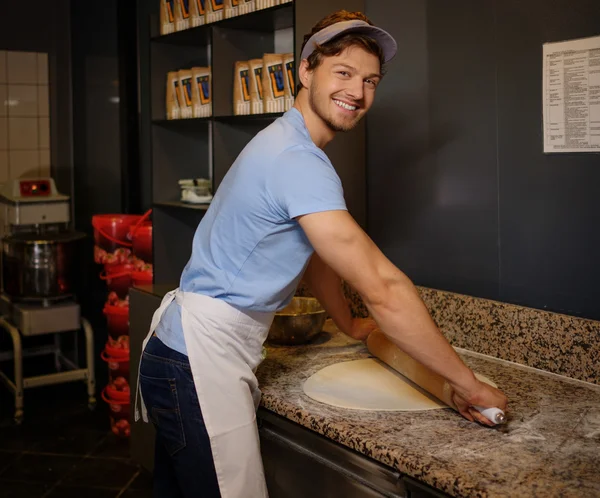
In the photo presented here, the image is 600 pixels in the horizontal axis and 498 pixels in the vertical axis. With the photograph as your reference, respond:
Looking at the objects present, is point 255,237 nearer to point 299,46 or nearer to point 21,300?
point 299,46

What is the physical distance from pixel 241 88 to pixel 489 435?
167cm

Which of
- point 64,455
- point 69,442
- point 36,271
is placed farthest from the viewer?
point 36,271

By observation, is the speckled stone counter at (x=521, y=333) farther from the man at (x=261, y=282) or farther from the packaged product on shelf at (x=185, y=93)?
the packaged product on shelf at (x=185, y=93)

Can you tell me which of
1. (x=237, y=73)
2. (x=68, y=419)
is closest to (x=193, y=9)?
(x=237, y=73)

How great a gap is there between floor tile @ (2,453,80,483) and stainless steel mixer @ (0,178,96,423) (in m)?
0.52

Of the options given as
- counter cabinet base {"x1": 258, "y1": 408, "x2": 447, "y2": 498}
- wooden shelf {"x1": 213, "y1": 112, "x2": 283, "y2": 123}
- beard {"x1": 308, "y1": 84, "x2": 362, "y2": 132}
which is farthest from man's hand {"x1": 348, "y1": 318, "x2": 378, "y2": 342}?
wooden shelf {"x1": 213, "y1": 112, "x2": 283, "y2": 123}

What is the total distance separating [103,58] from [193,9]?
197 centimetres

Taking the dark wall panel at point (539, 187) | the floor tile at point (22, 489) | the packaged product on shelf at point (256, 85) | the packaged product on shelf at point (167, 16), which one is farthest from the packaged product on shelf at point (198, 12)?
the floor tile at point (22, 489)

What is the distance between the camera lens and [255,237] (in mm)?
1611

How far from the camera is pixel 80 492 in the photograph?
10.5ft

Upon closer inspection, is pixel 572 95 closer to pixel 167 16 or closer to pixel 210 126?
pixel 210 126

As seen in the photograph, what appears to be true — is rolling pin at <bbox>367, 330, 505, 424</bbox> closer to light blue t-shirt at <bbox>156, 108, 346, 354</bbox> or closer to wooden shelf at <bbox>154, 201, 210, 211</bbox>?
light blue t-shirt at <bbox>156, 108, 346, 354</bbox>

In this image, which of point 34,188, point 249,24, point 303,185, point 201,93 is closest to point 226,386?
point 303,185

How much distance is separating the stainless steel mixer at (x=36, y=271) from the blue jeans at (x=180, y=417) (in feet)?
8.18
